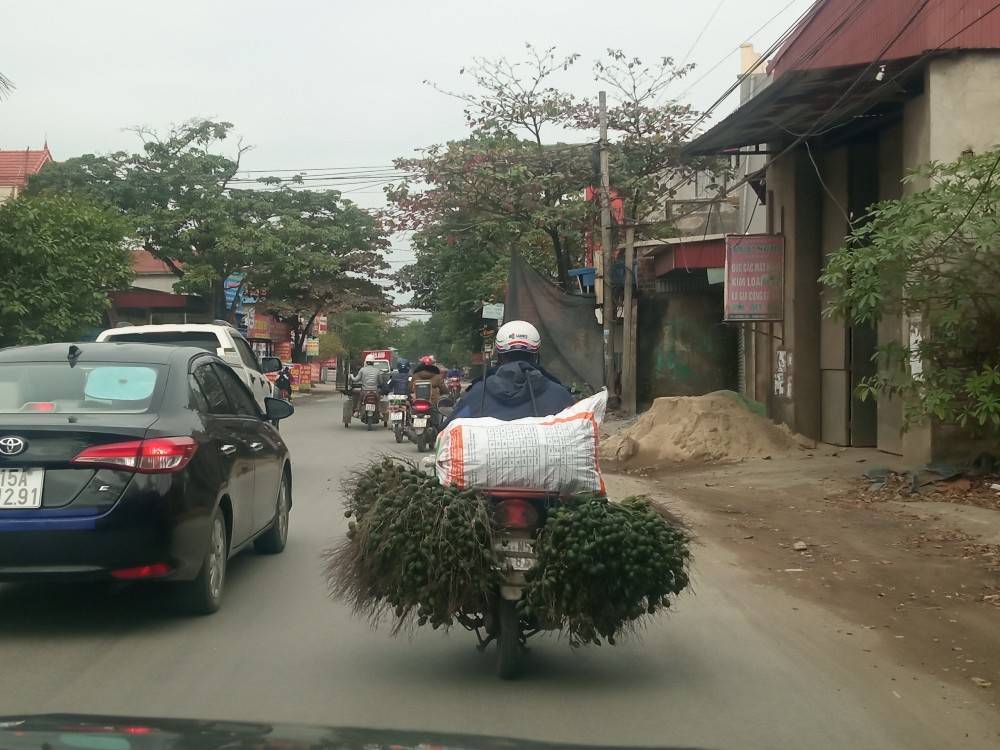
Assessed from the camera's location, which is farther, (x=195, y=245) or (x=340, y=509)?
(x=195, y=245)

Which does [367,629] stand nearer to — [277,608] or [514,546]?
[277,608]

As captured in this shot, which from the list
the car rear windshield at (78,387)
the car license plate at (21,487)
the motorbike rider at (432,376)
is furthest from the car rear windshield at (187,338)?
the car license plate at (21,487)

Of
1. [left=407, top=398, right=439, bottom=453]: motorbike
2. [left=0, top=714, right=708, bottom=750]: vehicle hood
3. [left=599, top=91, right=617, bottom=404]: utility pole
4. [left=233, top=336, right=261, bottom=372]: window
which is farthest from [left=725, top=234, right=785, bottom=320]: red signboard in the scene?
[left=0, top=714, right=708, bottom=750]: vehicle hood

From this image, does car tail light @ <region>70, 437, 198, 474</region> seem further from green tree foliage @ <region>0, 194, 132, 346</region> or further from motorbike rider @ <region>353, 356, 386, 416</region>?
motorbike rider @ <region>353, 356, 386, 416</region>

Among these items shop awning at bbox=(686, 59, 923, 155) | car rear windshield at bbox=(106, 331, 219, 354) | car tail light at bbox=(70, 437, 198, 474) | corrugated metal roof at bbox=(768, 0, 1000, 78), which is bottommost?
car tail light at bbox=(70, 437, 198, 474)

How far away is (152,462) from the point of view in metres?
5.91

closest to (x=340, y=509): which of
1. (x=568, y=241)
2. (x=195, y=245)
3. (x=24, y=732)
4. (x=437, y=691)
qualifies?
(x=437, y=691)

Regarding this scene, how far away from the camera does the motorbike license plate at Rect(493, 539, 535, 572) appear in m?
5.13

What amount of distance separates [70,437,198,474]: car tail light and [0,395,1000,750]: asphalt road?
3.09 ft

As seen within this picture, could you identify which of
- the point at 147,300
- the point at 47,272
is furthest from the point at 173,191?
the point at 47,272

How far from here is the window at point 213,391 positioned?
23.1 feet

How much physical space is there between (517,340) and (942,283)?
6.20 m

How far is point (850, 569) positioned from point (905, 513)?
2490 mm

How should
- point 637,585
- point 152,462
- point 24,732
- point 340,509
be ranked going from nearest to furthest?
point 24,732 < point 637,585 < point 152,462 < point 340,509
